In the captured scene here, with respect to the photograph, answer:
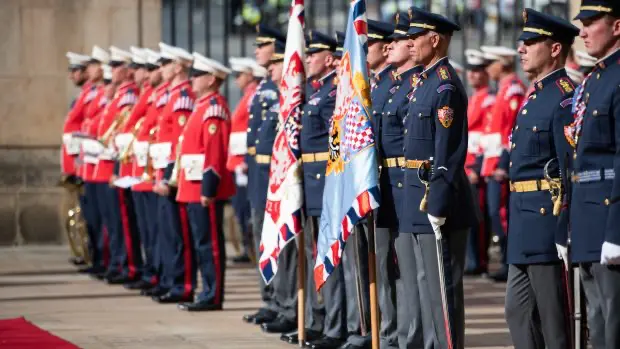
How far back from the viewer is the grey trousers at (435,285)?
8.01m

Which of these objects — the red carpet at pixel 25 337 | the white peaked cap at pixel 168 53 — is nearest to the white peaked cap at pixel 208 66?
the white peaked cap at pixel 168 53

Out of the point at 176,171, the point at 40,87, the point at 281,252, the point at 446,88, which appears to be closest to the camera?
the point at 446,88

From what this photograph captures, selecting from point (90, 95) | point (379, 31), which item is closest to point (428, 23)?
point (379, 31)

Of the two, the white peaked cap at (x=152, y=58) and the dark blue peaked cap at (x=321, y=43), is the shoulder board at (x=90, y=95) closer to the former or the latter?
the white peaked cap at (x=152, y=58)

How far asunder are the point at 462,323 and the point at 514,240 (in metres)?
→ 0.86

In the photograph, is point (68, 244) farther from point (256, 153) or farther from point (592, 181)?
point (592, 181)

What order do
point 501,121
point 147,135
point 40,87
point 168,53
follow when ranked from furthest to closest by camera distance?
point 40,87 → point 501,121 → point 147,135 → point 168,53

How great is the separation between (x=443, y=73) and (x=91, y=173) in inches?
293

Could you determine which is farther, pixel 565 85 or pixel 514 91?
pixel 514 91

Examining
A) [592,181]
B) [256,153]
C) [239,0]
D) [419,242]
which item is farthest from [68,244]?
[592,181]

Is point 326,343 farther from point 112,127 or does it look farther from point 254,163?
point 112,127

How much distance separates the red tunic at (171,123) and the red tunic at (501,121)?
292 cm

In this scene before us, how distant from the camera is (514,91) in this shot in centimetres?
1405

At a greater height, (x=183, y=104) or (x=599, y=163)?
(x=183, y=104)
